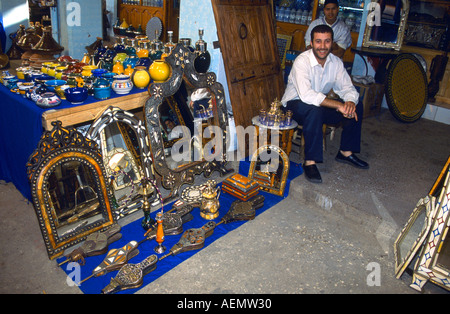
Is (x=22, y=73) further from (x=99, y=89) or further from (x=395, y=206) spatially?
(x=395, y=206)

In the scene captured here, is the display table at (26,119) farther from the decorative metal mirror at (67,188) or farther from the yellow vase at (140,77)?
the decorative metal mirror at (67,188)

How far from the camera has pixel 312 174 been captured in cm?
323

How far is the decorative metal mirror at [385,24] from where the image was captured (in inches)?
199

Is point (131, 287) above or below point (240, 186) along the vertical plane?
below

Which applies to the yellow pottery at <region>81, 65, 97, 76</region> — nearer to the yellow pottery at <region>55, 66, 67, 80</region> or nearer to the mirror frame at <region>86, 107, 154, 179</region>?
the yellow pottery at <region>55, 66, 67, 80</region>

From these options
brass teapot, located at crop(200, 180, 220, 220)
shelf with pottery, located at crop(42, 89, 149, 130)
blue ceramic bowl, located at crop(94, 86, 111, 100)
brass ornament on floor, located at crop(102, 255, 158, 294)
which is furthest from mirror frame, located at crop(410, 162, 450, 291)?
blue ceramic bowl, located at crop(94, 86, 111, 100)

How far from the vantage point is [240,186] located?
9.90 feet

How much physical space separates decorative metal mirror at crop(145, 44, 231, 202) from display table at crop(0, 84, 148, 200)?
0.26 m

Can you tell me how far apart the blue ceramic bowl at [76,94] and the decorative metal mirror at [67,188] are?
368 mm

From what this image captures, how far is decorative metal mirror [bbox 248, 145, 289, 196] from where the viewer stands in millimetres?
3148

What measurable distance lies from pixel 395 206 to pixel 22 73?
3.50 meters

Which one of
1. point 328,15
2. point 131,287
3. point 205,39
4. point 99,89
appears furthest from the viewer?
point 328,15

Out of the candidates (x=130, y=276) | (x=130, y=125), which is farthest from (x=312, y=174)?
(x=130, y=276)
